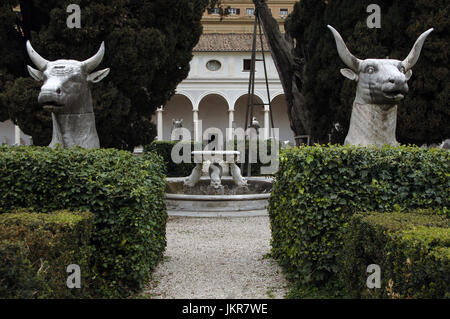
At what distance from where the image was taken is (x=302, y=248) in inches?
148

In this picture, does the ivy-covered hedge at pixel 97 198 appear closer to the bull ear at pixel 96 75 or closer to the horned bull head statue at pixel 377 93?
the bull ear at pixel 96 75

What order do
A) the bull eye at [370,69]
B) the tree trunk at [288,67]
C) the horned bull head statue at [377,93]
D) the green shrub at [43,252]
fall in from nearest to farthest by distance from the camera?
the green shrub at [43,252], the horned bull head statue at [377,93], the bull eye at [370,69], the tree trunk at [288,67]

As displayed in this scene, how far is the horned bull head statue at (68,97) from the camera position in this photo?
203 inches

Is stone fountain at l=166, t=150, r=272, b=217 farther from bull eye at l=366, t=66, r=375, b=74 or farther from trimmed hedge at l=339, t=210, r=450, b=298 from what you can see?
trimmed hedge at l=339, t=210, r=450, b=298

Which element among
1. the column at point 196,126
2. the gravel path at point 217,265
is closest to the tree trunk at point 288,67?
the gravel path at point 217,265

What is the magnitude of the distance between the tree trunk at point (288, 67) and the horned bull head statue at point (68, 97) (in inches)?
243

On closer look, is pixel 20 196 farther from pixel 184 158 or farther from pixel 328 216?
pixel 184 158

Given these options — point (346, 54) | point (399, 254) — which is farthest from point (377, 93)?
point (399, 254)

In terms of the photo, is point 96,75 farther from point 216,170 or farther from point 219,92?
point 219,92

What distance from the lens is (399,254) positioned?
2.61m

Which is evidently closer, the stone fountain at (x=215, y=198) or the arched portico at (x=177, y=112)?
the stone fountain at (x=215, y=198)

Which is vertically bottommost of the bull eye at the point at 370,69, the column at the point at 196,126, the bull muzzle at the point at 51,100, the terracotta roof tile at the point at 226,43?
the column at the point at 196,126

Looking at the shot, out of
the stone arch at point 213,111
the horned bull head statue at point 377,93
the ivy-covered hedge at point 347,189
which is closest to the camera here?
the ivy-covered hedge at point 347,189

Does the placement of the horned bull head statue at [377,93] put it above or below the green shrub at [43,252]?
above
